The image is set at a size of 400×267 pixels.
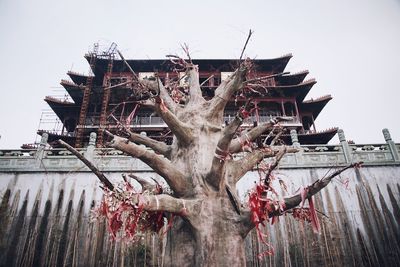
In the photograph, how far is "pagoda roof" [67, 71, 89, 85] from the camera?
20625mm

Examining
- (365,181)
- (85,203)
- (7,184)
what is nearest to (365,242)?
(365,181)

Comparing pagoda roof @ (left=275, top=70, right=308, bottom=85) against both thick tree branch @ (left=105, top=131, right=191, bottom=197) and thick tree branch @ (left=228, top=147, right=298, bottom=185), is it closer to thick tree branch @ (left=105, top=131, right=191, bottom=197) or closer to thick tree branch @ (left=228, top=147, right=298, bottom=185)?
thick tree branch @ (left=228, top=147, right=298, bottom=185)

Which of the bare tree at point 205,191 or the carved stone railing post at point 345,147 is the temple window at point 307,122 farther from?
the bare tree at point 205,191

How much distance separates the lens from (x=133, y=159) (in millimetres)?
11266

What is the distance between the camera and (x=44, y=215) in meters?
9.91

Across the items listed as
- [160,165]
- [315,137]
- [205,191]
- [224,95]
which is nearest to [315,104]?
[315,137]

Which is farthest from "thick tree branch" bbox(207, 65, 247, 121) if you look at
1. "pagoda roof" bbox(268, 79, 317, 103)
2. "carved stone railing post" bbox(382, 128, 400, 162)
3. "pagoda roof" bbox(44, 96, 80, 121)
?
"pagoda roof" bbox(44, 96, 80, 121)

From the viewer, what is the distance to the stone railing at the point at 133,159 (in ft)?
35.9

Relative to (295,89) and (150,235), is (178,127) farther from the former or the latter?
(295,89)

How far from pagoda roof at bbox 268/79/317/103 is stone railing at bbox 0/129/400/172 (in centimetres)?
906

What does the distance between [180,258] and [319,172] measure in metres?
9.79

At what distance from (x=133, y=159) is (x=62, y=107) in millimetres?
11611

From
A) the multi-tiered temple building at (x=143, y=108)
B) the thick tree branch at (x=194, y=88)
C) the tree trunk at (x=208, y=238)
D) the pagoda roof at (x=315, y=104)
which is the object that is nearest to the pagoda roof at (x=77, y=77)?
the multi-tiered temple building at (x=143, y=108)

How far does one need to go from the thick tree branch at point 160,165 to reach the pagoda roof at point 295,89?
1827 cm
